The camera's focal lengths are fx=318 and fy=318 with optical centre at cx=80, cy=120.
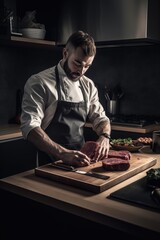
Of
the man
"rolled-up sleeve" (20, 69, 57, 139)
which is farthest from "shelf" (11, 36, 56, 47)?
"rolled-up sleeve" (20, 69, 57, 139)

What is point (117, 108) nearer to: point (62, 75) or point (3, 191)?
point (62, 75)

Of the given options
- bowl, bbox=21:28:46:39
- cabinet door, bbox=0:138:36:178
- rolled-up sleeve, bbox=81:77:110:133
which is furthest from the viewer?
bowl, bbox=21:28:46:39

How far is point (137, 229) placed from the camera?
985 mm

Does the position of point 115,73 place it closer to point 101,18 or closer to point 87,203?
point 101,18

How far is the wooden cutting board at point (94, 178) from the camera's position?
126cm

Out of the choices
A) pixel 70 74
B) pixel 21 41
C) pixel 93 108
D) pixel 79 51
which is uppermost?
pixel 21 41

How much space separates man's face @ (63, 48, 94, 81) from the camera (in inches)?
71.1

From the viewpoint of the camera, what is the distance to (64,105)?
199 centimetres

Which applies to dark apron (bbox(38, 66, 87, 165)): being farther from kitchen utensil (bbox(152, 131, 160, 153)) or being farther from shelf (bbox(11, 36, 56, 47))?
shelf (bbox(11, 36, 56, 47))

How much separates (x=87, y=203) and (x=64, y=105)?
0.94 meters

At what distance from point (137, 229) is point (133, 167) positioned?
0.52 meters

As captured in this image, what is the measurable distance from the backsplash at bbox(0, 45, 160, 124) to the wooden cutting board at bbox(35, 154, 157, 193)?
1.73 m

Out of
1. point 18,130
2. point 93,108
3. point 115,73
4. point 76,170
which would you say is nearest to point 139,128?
point 93,108

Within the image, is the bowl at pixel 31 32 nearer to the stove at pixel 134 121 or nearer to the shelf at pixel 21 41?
the shelf at pixel 21 41
